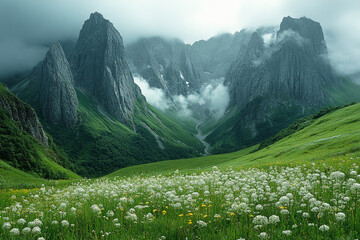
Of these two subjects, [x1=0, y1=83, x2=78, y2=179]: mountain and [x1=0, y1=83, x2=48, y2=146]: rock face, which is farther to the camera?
[x1=0, y1=83, x2=48, y2=146]: rock face

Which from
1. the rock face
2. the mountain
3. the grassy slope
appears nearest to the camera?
the grassy slope

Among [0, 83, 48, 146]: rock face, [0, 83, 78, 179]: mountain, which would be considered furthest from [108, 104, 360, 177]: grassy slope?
[0, 83, 48, 146]: rock face

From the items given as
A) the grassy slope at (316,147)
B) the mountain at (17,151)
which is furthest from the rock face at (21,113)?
the grassy slope at (316,147)

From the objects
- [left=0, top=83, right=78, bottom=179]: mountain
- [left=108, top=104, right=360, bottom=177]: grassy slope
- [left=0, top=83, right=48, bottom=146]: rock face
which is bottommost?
[left=108, top=104, right=360, bottom=177]: grassy slope

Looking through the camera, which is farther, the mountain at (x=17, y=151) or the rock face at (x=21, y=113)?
the rock face at (x=21, y=113)

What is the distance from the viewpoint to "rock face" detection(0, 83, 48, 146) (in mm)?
135225

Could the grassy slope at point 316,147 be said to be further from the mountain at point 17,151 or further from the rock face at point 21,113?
the rock face at point 21,113

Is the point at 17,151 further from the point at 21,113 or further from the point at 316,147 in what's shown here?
the point at 316,147

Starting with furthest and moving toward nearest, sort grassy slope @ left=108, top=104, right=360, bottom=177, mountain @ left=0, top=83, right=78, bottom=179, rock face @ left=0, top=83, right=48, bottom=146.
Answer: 1. rock face @ left=0, top=83, right=48, bottom=146
2. mountain @ left=0, top=83, right=78, bottom=179
3. grassy slope @ left=108, top=104, right=360, bottom=177

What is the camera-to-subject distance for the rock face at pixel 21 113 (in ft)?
444

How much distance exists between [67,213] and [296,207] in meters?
7.54

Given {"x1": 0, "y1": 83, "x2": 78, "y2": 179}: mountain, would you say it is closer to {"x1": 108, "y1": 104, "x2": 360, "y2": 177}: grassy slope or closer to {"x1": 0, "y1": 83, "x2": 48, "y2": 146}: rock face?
{"x1": 0, "y1": 83, "x2": 48, "y2": 146}: rock face

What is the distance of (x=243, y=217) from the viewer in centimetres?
696

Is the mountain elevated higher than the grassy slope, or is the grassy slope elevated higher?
the mountain
